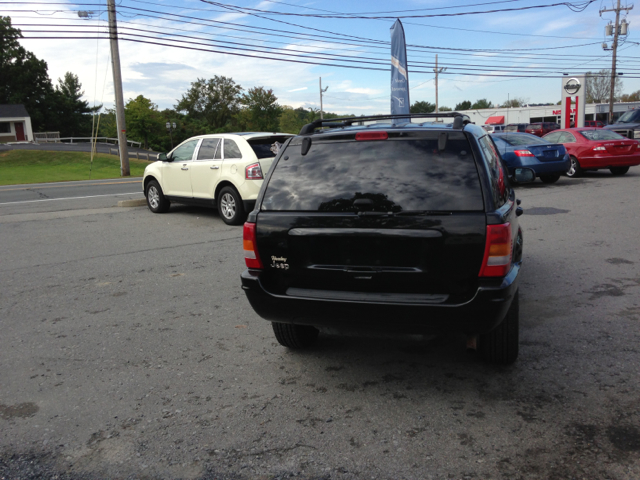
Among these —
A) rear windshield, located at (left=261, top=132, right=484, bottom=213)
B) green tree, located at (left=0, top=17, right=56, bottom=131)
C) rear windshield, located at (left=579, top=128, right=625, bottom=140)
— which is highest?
green tree, located at (left=0, top=17, right=56, bottom=131)

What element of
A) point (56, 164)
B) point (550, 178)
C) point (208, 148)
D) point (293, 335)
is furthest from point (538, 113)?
point (293, 335)

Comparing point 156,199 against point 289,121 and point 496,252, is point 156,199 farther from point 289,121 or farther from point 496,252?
point 289,121

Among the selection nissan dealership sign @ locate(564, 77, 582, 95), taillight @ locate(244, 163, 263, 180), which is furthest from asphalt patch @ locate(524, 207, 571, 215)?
nissan dealership sign @ locate(564, 77, 582, 95)

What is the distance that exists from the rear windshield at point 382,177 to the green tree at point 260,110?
71.8 meters

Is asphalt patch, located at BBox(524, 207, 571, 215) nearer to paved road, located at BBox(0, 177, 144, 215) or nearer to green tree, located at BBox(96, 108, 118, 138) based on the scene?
paved road, located at BBox(0, 177, 144, 215)

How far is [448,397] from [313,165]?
1.82 metres

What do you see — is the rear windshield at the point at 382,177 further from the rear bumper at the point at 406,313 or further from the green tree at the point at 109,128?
the green tree at the point at 109,128

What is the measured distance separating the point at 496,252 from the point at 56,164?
44747 millimetres

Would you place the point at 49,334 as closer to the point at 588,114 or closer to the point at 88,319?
the point at 88,319

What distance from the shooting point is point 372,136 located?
140 inches

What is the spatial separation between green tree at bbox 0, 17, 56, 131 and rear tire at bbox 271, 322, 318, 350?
3505 inches

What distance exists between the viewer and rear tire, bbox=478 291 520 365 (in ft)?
12.2

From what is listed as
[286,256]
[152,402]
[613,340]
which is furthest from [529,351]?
[152,402]

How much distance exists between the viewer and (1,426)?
3.35 metres
